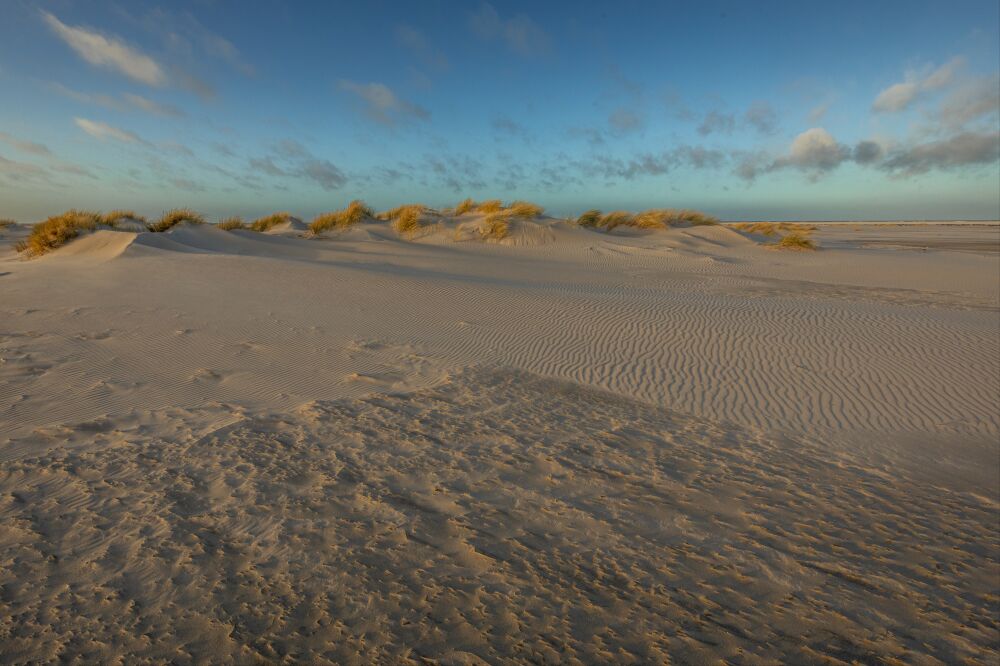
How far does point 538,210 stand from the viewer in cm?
1736

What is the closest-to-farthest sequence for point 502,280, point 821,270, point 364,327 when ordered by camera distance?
point 364,327
point 502,280
point 821,270

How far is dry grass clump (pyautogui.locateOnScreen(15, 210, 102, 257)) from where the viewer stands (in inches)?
412

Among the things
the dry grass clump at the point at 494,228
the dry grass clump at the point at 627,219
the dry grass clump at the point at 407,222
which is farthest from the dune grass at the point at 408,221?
the dry grass clump at the point at 627,219

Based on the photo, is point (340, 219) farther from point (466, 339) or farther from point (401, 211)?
point (466, 339)

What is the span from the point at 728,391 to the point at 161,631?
4.04 metres

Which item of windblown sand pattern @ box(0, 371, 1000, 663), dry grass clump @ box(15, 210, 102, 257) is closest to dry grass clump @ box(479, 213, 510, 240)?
dry grass clump @ box(15, 210, 102, 257)

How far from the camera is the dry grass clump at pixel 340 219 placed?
1652 cm

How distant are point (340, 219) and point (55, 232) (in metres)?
7.54

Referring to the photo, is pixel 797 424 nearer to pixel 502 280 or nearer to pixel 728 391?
pixel 728 391

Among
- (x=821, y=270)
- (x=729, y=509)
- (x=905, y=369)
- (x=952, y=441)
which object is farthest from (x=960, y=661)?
(x=821, y=270)

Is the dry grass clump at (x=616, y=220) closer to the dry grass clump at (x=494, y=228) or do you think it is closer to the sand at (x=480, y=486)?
the dry grass clump at (x=494, y=228)

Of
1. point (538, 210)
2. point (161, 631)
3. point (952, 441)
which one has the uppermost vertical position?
point (538, 210)

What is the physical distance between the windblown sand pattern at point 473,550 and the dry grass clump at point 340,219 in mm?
14509

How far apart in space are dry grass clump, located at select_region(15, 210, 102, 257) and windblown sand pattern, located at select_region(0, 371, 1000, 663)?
1057cm
